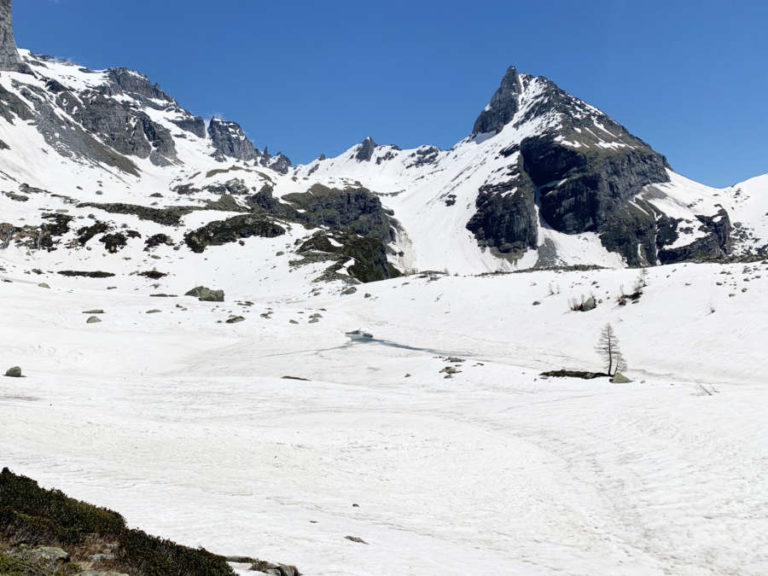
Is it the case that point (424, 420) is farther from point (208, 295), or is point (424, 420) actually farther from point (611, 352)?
point (208, 295)

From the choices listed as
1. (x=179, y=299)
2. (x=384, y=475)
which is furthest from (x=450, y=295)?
(x=384, y=475)

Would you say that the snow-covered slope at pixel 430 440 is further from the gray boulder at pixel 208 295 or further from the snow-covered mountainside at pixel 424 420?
the gray boulder at pixel 208 295

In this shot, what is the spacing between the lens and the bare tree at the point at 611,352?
1074 inches

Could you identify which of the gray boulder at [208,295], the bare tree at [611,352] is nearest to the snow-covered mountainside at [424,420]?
the bare tree at [611,352]

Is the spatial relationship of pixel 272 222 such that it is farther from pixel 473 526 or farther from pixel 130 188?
pixel 130 188

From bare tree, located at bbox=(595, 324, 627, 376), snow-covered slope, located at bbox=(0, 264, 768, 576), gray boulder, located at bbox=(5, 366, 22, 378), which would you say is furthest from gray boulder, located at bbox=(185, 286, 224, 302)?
bare tree, located at bbox=(595, 324, 627, 376)

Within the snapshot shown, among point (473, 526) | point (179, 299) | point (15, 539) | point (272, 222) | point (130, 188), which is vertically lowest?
point (473, 526)

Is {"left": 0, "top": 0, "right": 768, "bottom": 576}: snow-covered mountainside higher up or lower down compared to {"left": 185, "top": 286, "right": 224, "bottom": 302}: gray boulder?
lower down

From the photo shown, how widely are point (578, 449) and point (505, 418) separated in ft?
14.7

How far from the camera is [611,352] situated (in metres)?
27.7

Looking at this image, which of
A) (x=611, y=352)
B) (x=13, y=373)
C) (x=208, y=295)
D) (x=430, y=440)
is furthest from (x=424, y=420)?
(x=208, y=295)

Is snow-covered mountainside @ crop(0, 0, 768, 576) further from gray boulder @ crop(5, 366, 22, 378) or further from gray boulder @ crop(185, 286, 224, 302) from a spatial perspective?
gray boulder @ crop(185, 286, 224, 302)

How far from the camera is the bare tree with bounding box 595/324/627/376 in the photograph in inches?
1074

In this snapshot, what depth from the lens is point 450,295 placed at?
50750mm
